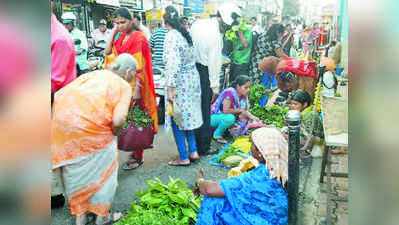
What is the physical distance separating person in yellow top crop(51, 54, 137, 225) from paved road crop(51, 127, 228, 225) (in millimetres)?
295

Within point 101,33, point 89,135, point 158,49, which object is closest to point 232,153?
point 158,49

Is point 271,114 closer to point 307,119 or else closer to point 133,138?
point 307,119

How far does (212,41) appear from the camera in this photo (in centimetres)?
377

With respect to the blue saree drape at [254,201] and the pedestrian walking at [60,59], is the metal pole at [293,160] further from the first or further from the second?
the pedestrian walking at [60,59]

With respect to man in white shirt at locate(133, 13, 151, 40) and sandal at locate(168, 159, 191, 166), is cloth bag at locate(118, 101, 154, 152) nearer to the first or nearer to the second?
sandal at locate(168, 159, 191, 166)

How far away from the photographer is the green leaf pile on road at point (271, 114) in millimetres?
3155

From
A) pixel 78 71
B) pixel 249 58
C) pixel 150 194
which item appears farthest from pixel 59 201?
pixel 249 58

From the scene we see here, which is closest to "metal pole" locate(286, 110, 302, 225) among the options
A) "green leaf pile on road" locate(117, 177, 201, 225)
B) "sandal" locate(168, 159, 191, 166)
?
"green leaf pile on road" locate(117, 177, 201, 225)

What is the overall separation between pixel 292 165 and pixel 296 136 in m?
0.18

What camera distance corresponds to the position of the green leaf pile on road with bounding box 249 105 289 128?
3155 mm

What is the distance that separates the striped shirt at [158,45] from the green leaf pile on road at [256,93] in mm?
970

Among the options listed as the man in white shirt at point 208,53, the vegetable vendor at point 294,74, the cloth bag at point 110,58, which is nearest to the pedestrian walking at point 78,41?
the cloth bag at point 110,58

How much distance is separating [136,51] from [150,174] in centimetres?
112

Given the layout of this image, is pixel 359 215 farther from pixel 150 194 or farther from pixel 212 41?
pixel 212 41
